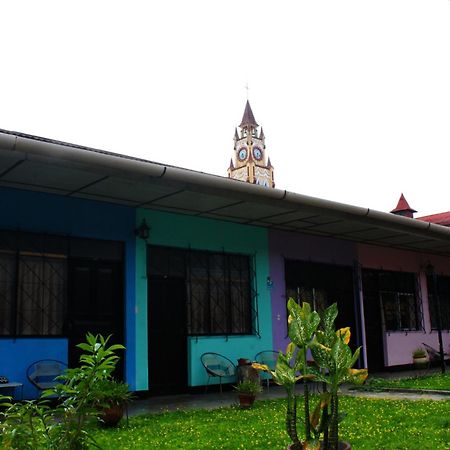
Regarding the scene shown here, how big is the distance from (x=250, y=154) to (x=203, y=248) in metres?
73.0

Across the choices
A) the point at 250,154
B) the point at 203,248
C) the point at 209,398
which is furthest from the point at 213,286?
the point at 250,154

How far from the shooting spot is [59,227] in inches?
330

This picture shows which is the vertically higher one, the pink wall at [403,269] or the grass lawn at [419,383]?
the pink wall at [403,269]

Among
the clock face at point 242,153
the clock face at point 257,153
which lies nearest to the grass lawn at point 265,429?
the clock face at point 257,153

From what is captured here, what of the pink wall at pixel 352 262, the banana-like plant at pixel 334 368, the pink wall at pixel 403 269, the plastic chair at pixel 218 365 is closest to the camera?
the banana-like plant at pixel 334 368

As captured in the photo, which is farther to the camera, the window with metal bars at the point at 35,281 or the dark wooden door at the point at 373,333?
the dark wooden door at the point at 373,333

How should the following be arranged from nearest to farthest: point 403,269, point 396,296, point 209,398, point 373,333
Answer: point 209,398 → point 373,333 → point 396,296 → point 403,269

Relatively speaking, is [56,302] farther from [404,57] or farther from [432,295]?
[432,295]

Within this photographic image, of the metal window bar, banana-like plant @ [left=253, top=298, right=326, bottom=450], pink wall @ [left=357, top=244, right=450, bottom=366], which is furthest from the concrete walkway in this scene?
the metal window bar

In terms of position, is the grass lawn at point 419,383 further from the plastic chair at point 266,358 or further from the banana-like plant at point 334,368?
the banana-like plant at point 334,368

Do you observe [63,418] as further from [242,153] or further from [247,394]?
[242,153]

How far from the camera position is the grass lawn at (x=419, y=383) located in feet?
31.3

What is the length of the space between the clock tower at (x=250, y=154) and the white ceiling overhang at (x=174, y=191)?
231 ft

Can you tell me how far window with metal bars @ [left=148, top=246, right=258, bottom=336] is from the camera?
9688 millimetres
